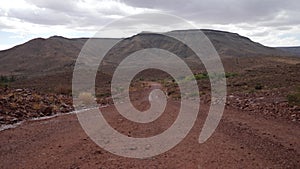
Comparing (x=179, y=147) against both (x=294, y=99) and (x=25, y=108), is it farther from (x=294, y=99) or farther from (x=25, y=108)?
(x=25, y=108)

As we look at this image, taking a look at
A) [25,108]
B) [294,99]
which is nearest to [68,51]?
[25,108]

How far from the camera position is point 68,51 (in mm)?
130750

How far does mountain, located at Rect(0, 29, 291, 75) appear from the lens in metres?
101

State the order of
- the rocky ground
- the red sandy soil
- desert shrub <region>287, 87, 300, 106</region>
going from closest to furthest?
the red sandy soil < desert shrub <region>287, 87, 300, 106</region> < the rocky ground

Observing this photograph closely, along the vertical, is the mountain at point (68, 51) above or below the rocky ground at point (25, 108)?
below

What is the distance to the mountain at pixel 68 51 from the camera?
10081 centimetres

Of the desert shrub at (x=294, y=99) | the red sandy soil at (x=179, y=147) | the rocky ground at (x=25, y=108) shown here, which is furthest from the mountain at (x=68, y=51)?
the red sandy soil at (x=179, y=147)

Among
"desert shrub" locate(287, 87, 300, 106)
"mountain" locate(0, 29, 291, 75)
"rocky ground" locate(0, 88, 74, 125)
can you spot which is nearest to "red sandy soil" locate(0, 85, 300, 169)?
"desert shrub" locate(287, 87, 300, 106)

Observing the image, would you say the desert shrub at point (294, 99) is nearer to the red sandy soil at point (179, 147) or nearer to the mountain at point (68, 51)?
the red sandy soil at point (179, 147)

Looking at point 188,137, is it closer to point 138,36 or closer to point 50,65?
point 50,65

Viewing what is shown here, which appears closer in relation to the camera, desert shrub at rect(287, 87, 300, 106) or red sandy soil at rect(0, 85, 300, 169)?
red sandy soil at rect(0, 85, 300, 169)

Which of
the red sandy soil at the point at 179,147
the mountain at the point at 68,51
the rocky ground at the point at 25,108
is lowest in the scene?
the mountain at the point at 68,51

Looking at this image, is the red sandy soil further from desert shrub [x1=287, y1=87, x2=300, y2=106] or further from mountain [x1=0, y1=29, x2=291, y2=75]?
mountain [x1=0, y1=29, x2=291, y2=75]

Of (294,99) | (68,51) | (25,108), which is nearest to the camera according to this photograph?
(294,99)
